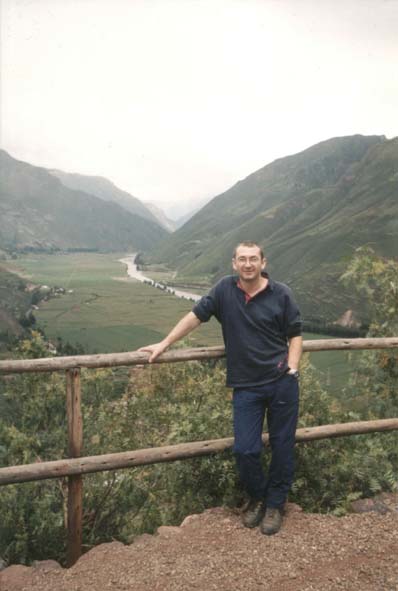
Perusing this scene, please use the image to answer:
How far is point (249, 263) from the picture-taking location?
399cm

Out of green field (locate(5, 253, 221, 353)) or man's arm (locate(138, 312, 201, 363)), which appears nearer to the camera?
man's arm (locate(138, 312, 201, 363))

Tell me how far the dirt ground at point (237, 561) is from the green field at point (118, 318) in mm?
49226

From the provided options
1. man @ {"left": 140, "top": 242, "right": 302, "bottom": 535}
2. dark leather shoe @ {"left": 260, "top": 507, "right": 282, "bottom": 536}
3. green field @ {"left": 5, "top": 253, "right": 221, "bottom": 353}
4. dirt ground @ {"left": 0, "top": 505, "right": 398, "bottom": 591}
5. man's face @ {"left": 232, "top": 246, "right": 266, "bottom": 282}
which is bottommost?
green field @ {"left": 5, "top": 253, "right": 221, "bottom": 353}

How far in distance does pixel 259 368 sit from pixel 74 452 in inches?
57.6

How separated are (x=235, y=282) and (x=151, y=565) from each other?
204cm

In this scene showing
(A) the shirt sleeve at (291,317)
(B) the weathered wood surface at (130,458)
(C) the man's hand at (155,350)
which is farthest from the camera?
(C) the man's hand at (155,350)

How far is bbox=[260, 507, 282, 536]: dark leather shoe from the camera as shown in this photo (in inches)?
156

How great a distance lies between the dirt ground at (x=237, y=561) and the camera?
339 cm

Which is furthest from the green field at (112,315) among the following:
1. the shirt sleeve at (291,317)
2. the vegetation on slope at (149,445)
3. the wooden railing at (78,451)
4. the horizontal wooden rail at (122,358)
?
the shirt sleeve at (291,317)

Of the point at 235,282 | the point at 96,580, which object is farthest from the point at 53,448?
the point at 235,282

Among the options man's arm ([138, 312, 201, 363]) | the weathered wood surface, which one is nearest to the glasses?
man's arm ([138, 312, 201, 363])

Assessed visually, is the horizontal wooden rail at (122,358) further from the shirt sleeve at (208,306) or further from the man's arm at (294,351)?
the man's arm at (294,351)

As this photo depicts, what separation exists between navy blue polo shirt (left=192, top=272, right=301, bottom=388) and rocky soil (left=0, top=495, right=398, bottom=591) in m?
1.10

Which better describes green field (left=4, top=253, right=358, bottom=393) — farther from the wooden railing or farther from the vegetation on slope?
the wooden railing
